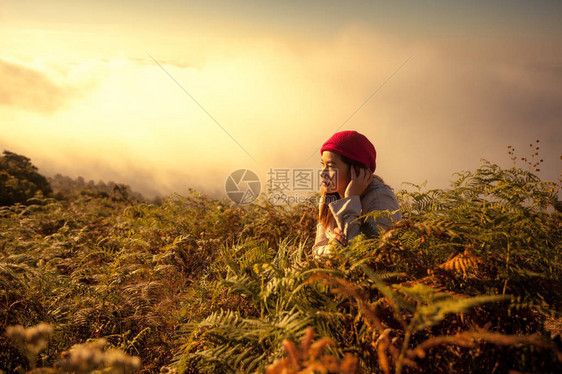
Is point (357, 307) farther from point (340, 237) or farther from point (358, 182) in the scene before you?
point (358, 182)

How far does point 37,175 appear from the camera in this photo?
972 cm

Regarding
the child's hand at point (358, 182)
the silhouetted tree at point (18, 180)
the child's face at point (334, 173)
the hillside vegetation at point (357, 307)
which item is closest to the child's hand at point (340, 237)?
the child's hand at point (358, 182)

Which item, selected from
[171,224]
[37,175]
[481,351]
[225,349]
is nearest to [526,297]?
Answer: [481,351]

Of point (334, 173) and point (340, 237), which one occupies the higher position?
point (334, 173)

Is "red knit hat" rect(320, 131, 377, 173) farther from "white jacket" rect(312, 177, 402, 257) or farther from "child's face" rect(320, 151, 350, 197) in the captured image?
"white jacket" rect(312, 177, 402, 257)

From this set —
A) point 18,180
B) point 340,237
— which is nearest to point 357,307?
point 340,237

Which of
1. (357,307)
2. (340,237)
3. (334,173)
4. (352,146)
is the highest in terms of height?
(352,146)

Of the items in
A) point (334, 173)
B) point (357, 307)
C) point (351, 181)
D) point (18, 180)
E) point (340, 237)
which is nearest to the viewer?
point (357, 307)

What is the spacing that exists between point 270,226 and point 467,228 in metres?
3.00

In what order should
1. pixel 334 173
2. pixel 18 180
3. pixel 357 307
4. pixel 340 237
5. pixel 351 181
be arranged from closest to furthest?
pixel 357 307 < pixel 340 237 < pixel 351 181 < pixel 334 173 < pixel 18 180

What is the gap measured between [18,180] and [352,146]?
906 cm

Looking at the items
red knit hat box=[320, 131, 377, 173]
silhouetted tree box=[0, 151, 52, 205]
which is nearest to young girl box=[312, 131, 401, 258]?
red knit hat box=[320, 131, 377, 173]

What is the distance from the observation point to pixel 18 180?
27.1ft

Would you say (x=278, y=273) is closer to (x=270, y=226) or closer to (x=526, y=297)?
(x=526, y=297)
